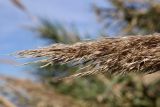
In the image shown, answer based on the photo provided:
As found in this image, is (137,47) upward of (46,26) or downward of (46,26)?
downward

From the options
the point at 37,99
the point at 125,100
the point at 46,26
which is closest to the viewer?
the point at 125,100

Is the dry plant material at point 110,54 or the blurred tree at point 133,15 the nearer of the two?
the dry plant material at point 110,54

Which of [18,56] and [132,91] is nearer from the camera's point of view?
[18,56]

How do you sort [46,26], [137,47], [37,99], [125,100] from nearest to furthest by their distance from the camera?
[137,47], [125,100], [37,99], [46,26]

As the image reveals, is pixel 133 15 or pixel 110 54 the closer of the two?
pixel 110 54

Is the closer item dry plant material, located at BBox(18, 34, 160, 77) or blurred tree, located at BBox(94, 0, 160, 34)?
dry plant material, located at BBox(18, 34, 160, 77)

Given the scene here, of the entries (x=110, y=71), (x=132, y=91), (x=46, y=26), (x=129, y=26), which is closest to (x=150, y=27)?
(x=129, y=26)

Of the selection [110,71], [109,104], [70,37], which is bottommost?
[109,104]

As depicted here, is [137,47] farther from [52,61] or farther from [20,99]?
[20,99]
